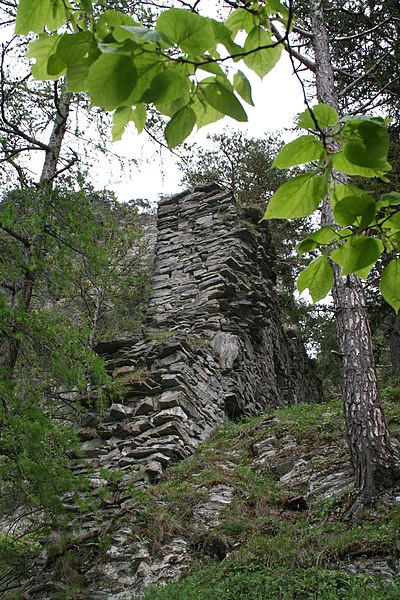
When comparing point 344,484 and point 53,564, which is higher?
point 344,484

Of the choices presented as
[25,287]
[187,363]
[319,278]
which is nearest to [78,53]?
[319,278]

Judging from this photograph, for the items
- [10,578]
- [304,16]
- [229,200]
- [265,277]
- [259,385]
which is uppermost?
[304,16]

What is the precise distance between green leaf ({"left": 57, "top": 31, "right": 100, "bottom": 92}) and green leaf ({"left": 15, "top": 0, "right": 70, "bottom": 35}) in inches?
4.9

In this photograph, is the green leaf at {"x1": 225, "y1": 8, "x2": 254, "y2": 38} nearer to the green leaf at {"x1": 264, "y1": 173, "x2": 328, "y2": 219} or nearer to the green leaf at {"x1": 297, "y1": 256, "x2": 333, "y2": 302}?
the green leaf at {"x1": 264, "y1": 173, "x2": 328, "y2": 219}

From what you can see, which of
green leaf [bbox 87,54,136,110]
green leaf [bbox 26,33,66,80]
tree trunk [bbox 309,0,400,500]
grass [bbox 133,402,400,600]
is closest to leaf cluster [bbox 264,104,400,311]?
green leaf [bbox 87,54,136,110]

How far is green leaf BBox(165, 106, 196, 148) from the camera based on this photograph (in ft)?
3.04

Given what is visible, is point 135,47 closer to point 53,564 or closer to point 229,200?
point 53,564

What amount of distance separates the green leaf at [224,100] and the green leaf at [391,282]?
491mm

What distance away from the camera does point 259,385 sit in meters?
10.2

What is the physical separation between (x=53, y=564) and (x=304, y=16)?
7.82 m

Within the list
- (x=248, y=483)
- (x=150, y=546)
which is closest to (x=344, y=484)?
(x=248, y=483)

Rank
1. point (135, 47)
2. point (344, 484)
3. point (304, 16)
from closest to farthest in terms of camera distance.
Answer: point (135, 47)
point (344, 484)
point (304, 16)

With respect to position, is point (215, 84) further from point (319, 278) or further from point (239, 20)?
point (319, 278)

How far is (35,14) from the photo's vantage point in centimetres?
91
